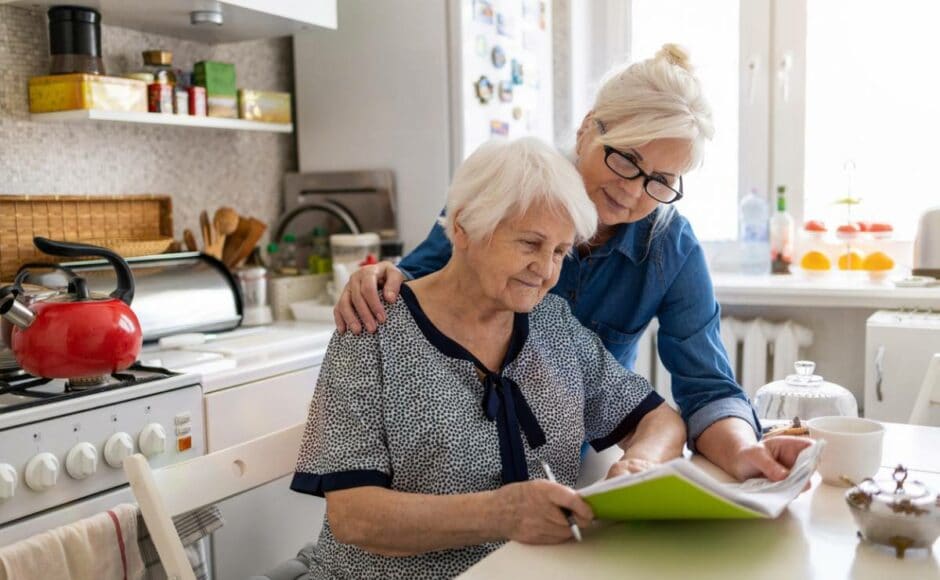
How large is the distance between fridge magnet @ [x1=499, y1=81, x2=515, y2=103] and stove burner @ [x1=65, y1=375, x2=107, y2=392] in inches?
63.5

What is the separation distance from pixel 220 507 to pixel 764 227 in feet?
6.35

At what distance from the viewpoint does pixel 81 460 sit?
1.65m

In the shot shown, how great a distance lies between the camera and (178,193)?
265 centimetres

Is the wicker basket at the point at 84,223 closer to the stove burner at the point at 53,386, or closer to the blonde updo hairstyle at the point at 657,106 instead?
the stove burner at the point at 53,386

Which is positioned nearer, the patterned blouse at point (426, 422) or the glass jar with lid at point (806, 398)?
the patterned blouse at point (426, 422)

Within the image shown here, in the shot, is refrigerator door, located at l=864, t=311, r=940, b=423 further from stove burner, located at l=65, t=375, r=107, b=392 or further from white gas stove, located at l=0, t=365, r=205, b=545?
stove burner, located at l=65, t=375, r=107, b=392

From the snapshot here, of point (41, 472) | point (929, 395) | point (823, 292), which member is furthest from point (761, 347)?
point (41, 472)

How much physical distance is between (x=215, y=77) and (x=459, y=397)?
1631 mm

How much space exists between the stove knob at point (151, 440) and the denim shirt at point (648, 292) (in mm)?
606

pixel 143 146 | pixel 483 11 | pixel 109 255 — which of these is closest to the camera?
pixel 109 255

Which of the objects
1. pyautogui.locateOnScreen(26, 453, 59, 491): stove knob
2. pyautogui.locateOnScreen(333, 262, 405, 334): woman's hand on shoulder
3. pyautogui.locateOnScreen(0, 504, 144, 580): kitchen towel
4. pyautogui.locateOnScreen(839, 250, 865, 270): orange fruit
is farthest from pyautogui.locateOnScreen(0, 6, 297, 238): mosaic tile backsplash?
pyautogui.locateOnScreen(839, 250, 865, 270): orange fruit

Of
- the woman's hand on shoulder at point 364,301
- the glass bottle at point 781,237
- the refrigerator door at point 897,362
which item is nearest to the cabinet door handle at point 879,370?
the refrigerator door at point 897,362

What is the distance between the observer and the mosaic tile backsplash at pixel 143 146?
2.21 m

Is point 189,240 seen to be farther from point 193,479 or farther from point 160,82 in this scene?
point 193,479
